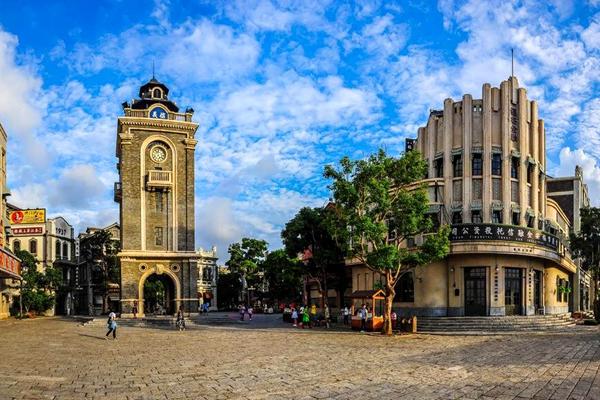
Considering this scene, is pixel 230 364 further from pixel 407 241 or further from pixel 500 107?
pixel 500 107

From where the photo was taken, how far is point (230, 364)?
703 inches

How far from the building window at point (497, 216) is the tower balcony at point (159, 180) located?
2724 cm

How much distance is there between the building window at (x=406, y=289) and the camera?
36.5m

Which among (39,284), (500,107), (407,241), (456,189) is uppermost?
(500,107)

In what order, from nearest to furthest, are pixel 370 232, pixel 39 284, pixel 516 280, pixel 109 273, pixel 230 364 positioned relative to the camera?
pixel 230 364 → pixel 370 232 → pixel 516 280 → pixel 39 284 → pixel 109 273

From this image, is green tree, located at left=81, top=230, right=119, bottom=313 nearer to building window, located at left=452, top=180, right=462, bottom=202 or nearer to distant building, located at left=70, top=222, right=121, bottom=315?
distant building, located at left=70, top=222, right=121, bottom=315

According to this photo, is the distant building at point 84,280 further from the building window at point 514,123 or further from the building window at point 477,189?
the building window at point 514,123

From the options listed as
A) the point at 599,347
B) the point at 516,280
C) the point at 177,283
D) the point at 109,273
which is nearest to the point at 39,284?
the point at 109,273

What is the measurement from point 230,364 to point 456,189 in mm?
22570

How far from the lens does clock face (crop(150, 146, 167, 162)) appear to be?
49.7m

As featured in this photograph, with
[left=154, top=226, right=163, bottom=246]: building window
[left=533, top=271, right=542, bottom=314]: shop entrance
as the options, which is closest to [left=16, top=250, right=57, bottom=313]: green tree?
[left=154, top=226, right=163, bottom=246]: building window

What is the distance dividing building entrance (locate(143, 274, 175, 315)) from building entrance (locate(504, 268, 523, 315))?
28.2m

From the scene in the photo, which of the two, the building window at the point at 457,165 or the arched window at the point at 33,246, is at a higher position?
the building window at the point at 457,165

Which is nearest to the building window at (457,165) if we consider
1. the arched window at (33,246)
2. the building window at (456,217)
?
the building window at (456,217)
